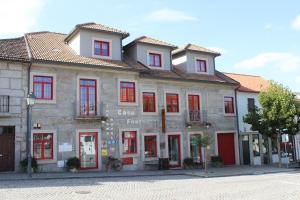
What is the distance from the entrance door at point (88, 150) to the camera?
66.5 feet

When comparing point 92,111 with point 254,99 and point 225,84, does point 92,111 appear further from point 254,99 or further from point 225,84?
point 254,99

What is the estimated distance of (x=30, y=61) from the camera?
18719 millimetres

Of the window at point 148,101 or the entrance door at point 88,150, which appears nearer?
the entrance door at point 88,150

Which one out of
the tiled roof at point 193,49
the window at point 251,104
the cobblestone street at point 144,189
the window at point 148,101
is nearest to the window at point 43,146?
the cobblestone street at point 144,189

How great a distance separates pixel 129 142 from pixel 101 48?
6425mm

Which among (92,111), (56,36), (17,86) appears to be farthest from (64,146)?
(56,36)

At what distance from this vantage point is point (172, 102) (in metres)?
24.3

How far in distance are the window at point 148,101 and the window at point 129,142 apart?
195 cm

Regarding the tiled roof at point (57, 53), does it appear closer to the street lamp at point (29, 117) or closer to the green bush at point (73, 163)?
the street lamp at point (29, 117)

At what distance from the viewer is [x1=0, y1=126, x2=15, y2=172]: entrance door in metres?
18.2

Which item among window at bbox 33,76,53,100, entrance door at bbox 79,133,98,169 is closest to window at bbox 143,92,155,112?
entrance door at bbox 79,133,98,169

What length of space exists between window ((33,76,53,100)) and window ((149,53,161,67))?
791 cm

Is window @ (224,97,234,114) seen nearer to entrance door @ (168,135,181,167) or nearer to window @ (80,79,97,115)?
entrance door @ (168,135,181,167)

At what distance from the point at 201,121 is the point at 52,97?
10923mm
